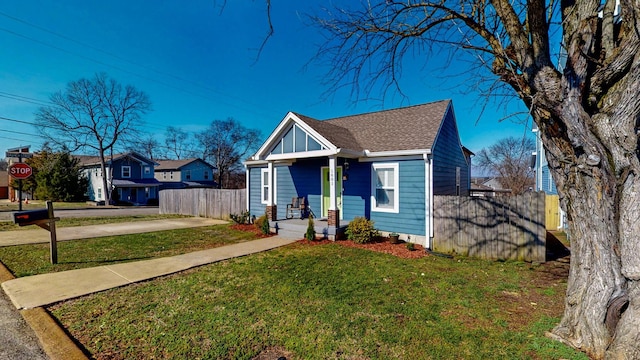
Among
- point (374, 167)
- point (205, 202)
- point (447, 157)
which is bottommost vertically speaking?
point (205, 202)

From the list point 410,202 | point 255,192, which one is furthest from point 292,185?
point 410,202

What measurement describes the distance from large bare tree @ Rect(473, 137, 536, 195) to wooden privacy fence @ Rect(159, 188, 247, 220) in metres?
24.6

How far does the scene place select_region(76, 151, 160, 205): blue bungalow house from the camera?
31109 mm

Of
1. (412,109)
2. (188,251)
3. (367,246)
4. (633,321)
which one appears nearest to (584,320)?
(633,321)

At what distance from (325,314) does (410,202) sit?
19.0 feet

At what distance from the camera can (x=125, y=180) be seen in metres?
32.1

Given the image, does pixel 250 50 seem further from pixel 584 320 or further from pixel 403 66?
pixel 584 320

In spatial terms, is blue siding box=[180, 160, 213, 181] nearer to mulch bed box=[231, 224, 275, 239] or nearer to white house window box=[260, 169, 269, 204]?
white house window box=[260, 169, 269, 204]

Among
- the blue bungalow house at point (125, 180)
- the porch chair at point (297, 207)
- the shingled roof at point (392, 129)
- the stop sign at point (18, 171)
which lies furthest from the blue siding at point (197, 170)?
the shingled roof at point (392, 129)

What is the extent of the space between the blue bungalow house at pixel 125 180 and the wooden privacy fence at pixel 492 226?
3426 centimetres

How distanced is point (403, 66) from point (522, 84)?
78.1 inches

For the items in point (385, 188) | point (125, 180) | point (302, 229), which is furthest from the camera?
point (125, 180)

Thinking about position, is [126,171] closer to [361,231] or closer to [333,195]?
[333,195]

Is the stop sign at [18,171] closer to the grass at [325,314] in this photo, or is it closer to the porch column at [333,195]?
the grass at [325,314]
